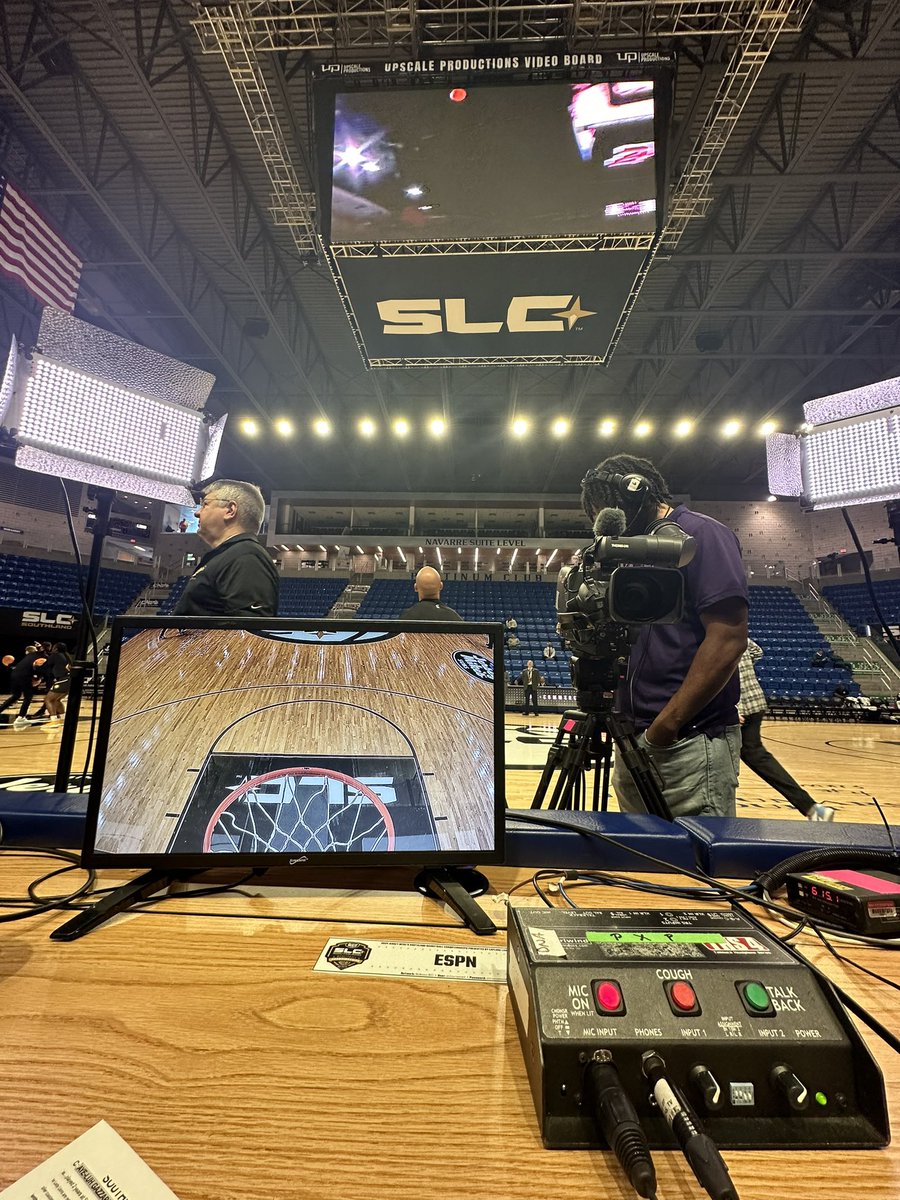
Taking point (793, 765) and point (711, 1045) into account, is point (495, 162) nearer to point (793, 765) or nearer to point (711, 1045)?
point (711, 1045)

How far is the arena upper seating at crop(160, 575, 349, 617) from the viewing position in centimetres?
1327

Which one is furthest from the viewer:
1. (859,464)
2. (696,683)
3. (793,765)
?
(793,765)

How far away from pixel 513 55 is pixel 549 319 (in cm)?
147

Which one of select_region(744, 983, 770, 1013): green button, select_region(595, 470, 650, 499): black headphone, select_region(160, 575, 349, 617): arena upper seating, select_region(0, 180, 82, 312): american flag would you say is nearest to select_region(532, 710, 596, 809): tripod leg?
select_region(595, 470, 650, 499): black headphone

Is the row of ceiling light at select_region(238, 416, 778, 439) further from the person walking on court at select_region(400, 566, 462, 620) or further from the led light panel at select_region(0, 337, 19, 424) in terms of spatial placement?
the led light panel at select_region(0, 337, 19, 424)

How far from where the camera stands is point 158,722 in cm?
76

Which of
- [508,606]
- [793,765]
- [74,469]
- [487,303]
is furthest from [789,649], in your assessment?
[74,469]

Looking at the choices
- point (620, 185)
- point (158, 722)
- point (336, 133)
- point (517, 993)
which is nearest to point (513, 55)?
point (620, 185)

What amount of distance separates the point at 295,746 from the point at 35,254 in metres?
6.54

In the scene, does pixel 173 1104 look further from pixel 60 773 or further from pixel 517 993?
pixel 60 773

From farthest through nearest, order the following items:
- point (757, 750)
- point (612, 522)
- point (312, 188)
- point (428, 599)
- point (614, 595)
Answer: point (312, 188)
point (428, 599)
point (757, 750)
point (612, 522)
point (614, 595)

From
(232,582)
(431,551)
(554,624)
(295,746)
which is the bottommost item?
(295,746)

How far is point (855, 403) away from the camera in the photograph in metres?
3.69

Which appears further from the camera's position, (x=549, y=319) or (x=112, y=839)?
(x=549, y=319)
